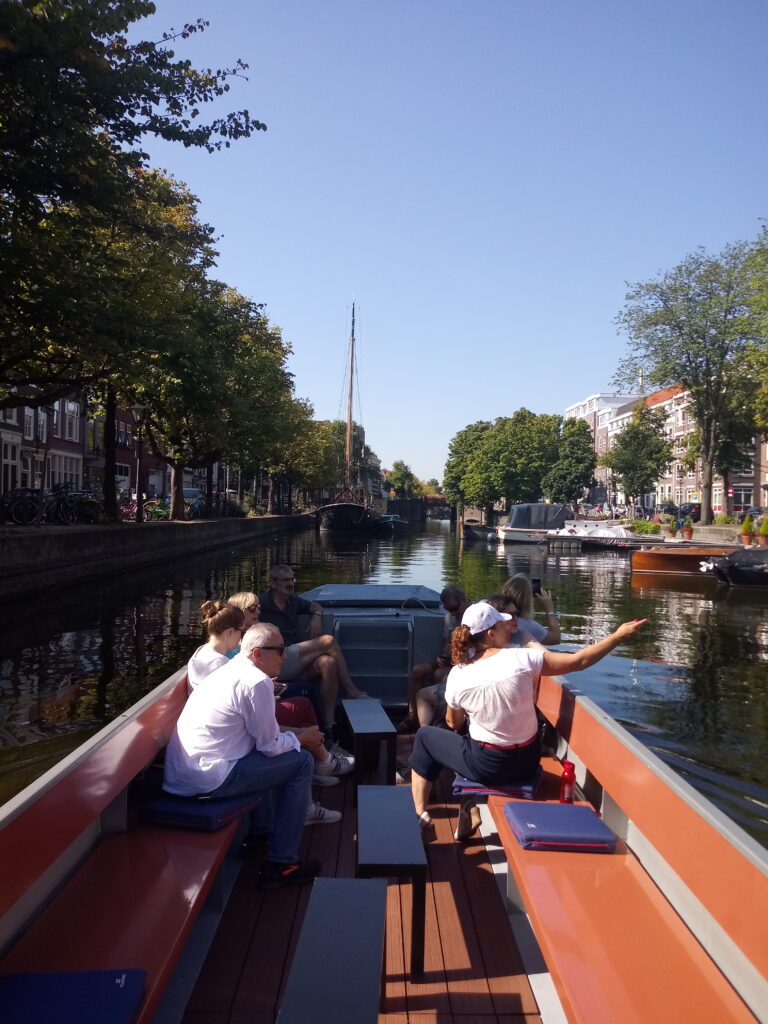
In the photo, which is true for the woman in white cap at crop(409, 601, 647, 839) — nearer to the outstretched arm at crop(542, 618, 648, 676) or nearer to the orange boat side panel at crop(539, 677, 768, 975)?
the outstretched arm at crop(542, 618, 648, 676)

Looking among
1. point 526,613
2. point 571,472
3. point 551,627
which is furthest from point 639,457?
point 526,613

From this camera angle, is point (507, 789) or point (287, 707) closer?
point (507, 789)

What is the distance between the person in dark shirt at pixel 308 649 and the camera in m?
6.77

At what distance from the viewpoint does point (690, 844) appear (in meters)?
3.04

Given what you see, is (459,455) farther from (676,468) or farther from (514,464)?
(676,468)

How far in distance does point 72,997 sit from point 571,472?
9165 centimetres

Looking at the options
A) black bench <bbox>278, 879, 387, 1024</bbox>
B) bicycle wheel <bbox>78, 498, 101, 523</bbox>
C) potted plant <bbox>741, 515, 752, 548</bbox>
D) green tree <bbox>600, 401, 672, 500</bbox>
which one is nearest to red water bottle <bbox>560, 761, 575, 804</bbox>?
black bench <bbox>278, 879, 387, 1024</bbox>

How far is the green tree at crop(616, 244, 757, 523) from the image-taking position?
47.7 metres

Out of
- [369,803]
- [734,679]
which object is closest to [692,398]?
[734,679]

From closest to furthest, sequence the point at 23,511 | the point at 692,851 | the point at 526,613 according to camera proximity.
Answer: the point at 692,851, the point at 526,613, the point at 23,511

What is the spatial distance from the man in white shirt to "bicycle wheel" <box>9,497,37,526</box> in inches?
822

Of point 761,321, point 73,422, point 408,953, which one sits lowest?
point 408,953

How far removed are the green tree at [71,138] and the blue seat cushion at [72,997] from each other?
12.8m

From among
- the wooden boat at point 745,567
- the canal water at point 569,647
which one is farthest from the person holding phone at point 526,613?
the wooden boat at point 745,567
